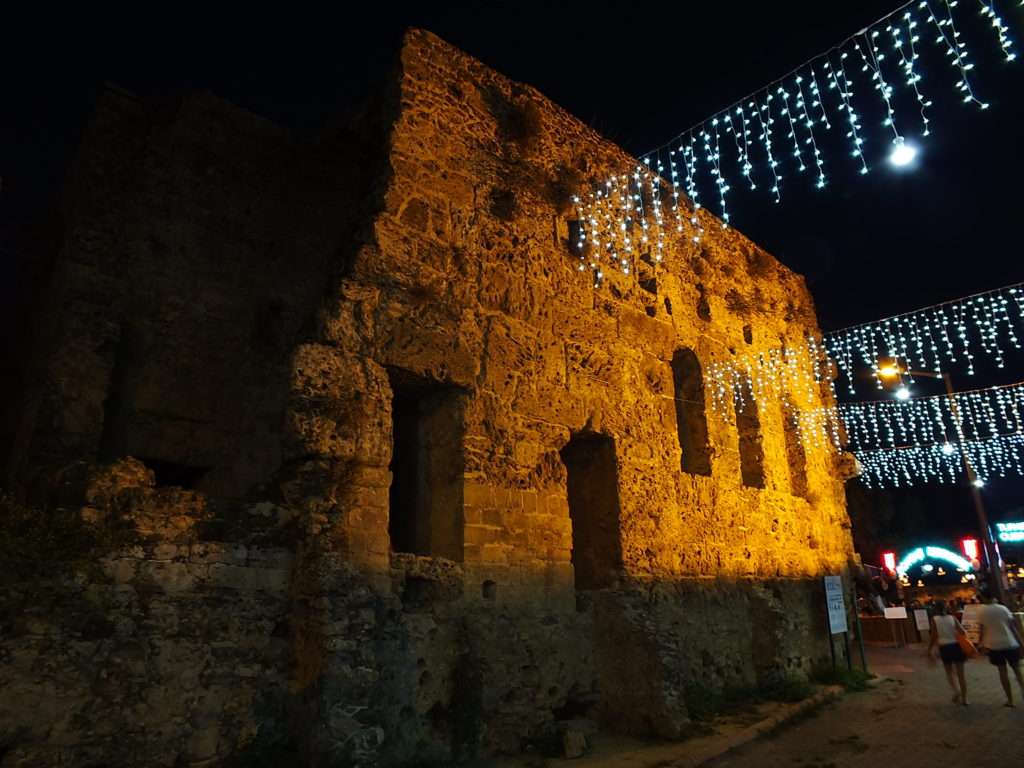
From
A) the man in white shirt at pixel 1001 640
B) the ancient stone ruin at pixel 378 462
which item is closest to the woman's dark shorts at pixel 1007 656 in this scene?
the man in white shirt at pixel 1001 640

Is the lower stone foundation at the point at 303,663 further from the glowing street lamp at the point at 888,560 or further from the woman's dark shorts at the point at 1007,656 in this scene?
the glowing street lamp at the point at 888,560

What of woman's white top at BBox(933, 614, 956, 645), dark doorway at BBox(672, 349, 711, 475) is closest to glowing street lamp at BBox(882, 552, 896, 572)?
woman's white top at BBox(933, 614, 956, 645)

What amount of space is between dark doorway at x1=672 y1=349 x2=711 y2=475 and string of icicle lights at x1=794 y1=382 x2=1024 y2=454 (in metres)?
3.81

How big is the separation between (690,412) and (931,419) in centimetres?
859

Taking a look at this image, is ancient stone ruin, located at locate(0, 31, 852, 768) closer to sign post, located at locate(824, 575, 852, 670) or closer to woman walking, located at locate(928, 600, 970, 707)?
sign post, located at locate(824, 575, 852, 670)

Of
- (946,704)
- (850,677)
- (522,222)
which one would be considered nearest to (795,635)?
(850,677)

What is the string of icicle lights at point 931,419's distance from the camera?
13.3 metres

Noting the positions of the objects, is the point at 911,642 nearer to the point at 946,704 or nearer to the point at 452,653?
the point at 946,704

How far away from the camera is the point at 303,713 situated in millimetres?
4699

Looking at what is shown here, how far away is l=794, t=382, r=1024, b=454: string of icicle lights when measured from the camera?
13.3 meters

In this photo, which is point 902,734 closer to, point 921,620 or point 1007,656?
point 1007,656

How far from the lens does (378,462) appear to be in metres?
5.50

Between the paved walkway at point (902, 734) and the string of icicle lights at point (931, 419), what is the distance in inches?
181

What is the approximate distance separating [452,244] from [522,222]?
43.3 inches
